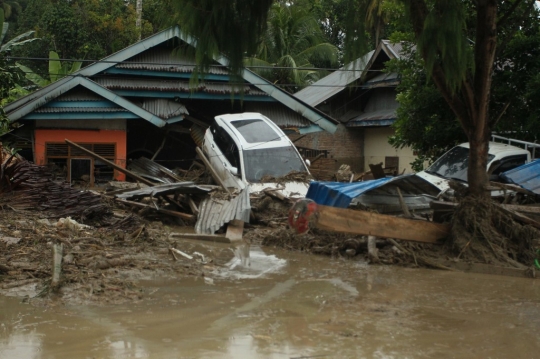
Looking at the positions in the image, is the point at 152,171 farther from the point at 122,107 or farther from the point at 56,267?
the point at 56,267

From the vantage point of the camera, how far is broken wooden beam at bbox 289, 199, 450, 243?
909 cm

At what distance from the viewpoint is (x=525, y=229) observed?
10688 mm

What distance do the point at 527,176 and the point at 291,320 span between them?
6.88 m

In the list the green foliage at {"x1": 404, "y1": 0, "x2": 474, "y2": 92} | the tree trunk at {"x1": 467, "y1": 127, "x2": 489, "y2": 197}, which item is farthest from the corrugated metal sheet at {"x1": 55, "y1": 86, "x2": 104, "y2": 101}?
the green foliage at {"x1": 404, "y1": 0, "x2": 474, "y2": 92}

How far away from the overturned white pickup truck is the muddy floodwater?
19.2 feet

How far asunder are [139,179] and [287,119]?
6.74 meters

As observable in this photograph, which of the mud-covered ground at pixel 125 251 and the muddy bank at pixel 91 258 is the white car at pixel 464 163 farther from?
the muddy bank at pixel 91 258

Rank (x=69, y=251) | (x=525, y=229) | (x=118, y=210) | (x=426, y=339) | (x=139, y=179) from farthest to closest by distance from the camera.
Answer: (x=139, y=179)
(x=118, y=210)
(x=525, y=229)
(x=69, y=251)
(x=426, y=339)

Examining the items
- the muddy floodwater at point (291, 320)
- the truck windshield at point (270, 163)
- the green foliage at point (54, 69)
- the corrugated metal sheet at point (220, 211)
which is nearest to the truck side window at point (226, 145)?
the truck windshield at point (270, 163)

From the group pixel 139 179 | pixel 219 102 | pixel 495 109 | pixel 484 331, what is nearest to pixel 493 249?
pixel 484 331

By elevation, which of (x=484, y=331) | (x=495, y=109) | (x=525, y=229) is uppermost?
(x=495, y=109)

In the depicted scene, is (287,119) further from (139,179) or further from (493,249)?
(493,249)

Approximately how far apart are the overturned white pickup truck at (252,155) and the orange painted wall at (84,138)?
411 centimetres

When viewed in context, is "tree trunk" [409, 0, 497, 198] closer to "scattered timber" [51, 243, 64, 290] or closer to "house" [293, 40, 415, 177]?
"scattered timber" [51, 243, 64, 290]
